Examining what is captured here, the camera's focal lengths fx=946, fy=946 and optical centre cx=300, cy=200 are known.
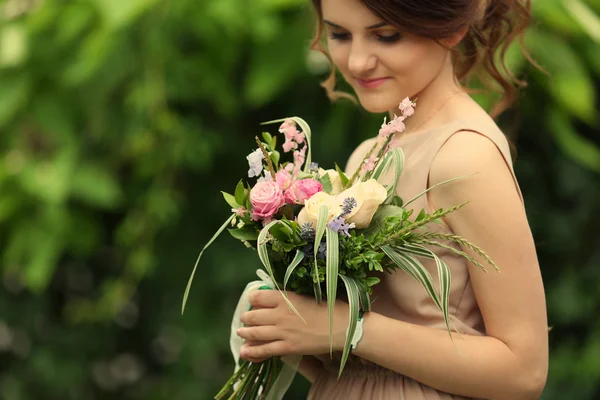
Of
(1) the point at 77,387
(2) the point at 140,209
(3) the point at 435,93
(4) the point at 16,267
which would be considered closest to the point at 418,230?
(3) the point at 435,93

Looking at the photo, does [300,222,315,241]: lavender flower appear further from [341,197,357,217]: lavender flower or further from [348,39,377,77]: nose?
[348,39,377,77]: nose

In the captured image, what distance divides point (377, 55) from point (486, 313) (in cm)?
58

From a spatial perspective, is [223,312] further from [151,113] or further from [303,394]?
[151,113]

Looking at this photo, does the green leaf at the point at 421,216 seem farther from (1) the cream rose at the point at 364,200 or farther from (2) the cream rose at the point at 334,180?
(2) the cream rose at the point at 334,180

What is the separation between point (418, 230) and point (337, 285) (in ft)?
0.66

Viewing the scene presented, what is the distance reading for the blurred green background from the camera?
381 centimetres

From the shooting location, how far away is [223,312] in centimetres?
439

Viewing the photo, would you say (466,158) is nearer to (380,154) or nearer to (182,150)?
(380,154)

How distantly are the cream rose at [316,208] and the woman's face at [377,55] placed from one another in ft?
0.93

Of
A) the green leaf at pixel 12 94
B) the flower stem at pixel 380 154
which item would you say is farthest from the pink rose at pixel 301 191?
the green leaf at pixel 12 94

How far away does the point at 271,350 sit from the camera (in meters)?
1.98

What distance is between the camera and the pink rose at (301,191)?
1911 millimetres

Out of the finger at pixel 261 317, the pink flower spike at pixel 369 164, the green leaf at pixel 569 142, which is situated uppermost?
the pink flower spike at pixel 369 164

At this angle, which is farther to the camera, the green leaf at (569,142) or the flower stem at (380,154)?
the green leaf at (569,142)
